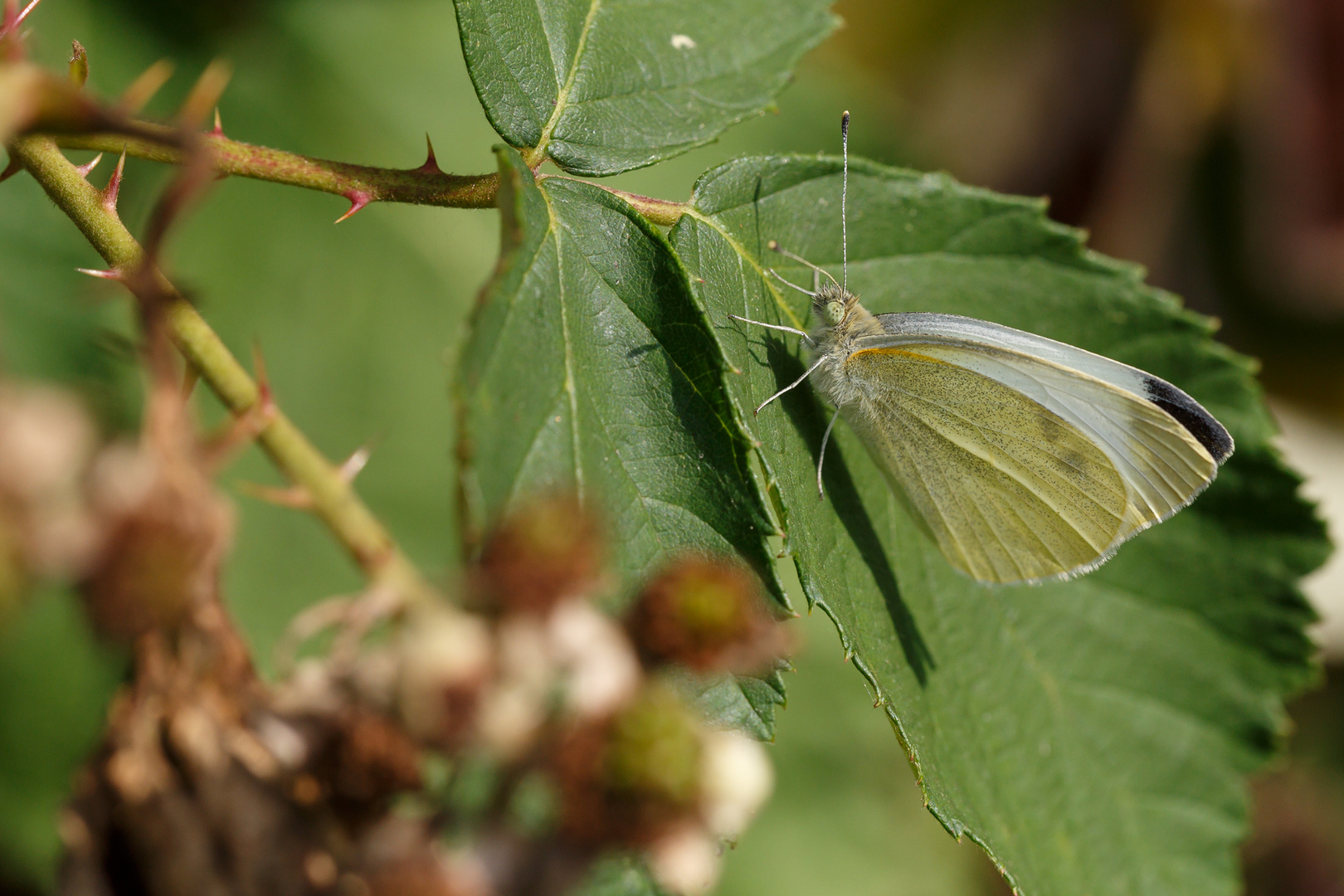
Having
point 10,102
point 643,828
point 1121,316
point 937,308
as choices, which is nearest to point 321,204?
point 937,308

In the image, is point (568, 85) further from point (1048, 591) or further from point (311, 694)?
point (1048, 591)

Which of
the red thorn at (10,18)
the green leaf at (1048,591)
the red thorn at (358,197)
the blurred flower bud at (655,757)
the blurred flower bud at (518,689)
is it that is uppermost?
the red thorn at (10,18)

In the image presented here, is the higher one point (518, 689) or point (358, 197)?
point (358, 197)

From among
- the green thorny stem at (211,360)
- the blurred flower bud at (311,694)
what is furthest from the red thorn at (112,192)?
the blurred flower bud at (311,694)

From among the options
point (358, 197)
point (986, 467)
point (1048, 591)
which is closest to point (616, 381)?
point (358, 197)

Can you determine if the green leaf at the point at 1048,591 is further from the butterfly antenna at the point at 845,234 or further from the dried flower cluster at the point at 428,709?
the dried flower cluster at the point at 428,709

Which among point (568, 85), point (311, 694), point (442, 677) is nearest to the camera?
point (442, 677)
